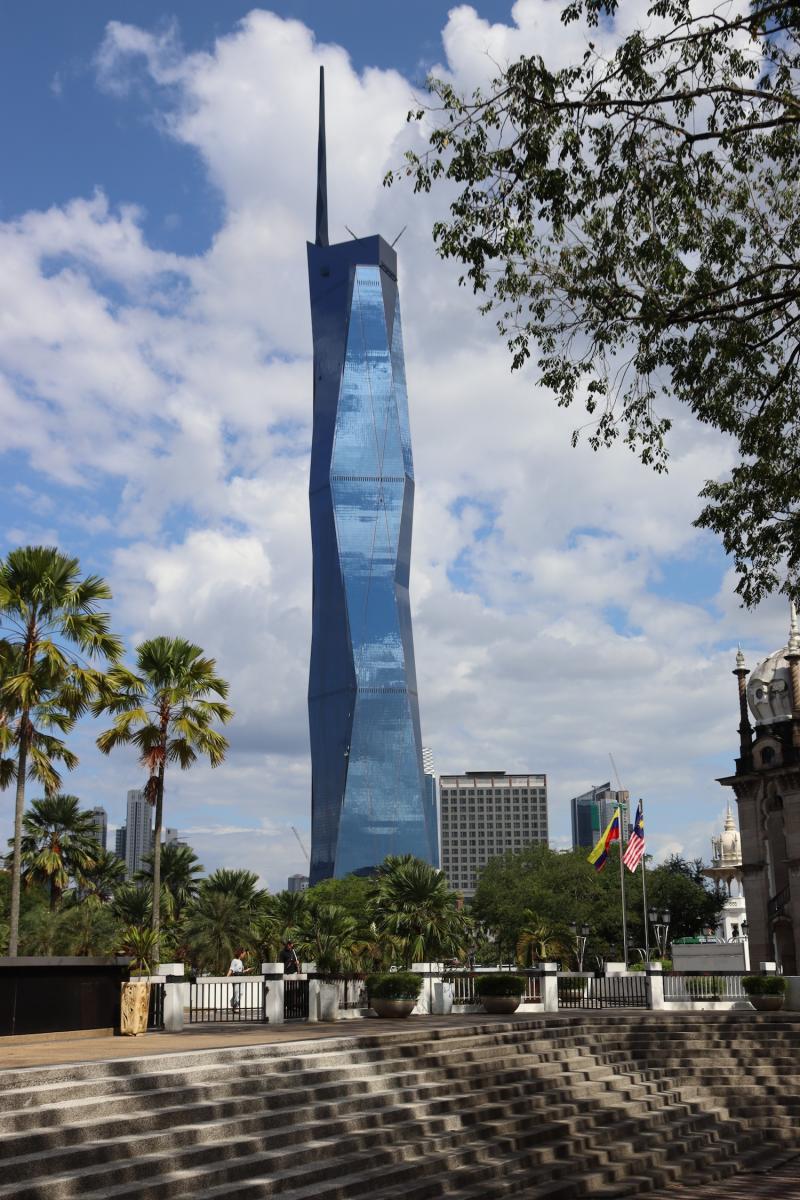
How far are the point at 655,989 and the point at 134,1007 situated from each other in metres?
15.4

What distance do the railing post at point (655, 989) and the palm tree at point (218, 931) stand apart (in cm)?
1919

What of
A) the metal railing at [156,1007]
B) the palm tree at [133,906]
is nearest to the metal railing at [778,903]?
the palm tree at [133,906]

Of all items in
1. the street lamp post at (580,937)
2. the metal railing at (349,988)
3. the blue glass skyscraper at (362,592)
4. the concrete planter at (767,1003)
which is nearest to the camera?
the metal railing at (349,988)

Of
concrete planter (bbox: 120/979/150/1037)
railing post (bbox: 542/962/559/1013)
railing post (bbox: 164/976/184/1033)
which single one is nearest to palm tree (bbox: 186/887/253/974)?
railing post (bbox: 542/962/559/1013)

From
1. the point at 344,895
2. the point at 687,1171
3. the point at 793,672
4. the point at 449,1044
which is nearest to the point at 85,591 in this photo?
the point at 449,1044

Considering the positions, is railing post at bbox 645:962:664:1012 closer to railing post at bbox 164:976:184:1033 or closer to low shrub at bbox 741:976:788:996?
low shrub at bbox 741:976:788:996

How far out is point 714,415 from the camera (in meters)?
18.0

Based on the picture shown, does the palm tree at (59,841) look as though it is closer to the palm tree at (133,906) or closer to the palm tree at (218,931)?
the palm tree at (133,906)

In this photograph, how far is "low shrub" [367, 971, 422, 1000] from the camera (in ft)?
90.0

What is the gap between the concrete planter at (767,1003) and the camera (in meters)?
29.5

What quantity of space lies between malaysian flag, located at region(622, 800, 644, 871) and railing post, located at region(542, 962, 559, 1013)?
16602mm

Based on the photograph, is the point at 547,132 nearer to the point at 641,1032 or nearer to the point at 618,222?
the point at 618,222

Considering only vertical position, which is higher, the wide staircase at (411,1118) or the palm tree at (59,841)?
the palm tree at (59,841)

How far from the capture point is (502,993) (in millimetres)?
30234
